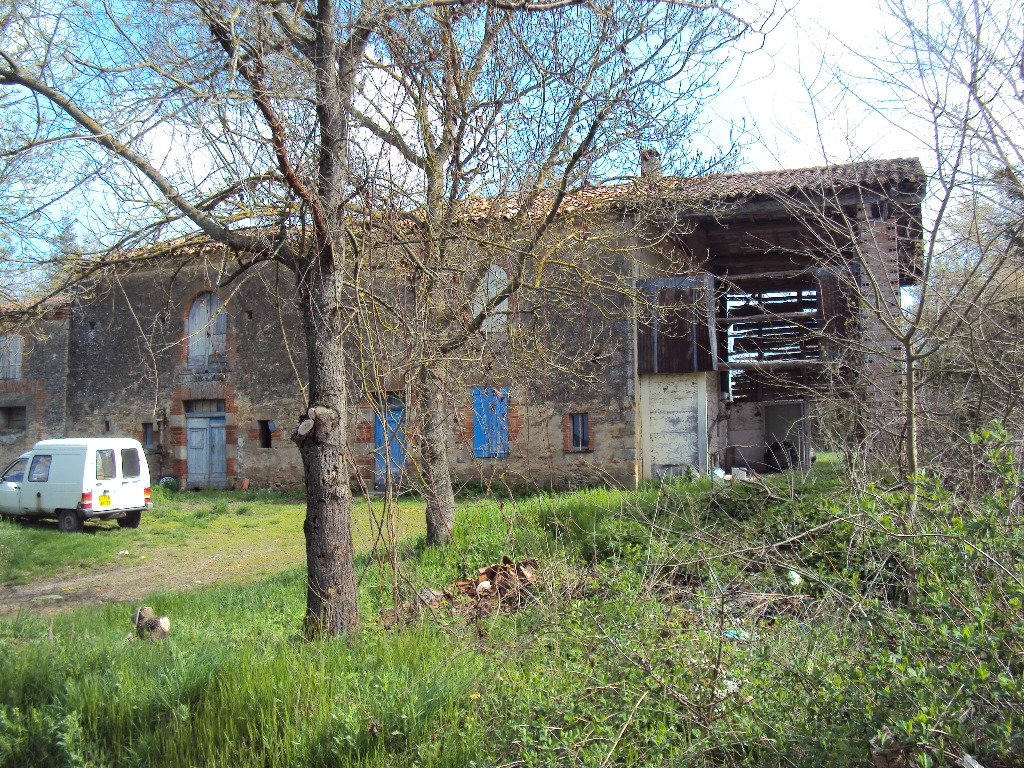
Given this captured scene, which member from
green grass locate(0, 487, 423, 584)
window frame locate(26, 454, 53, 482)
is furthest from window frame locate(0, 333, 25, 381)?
window frame locate(26, 454, 53, 482)

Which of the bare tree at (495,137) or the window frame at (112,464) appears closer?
the bare tree at (495,137)

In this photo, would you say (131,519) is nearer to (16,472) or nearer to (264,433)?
(16,472)

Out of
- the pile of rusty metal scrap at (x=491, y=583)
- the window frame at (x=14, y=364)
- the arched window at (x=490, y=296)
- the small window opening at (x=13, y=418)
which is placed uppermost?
the window frame at (x=14, y=364)

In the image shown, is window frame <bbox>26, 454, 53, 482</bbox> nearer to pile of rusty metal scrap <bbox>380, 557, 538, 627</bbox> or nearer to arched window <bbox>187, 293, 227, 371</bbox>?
arched window <bbox>187, 293, 227, 371</bbox>

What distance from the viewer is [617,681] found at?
3.08m

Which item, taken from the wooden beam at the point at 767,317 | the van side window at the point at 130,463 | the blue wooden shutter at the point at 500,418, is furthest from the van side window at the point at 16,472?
the wooden beam at the point at 767,317

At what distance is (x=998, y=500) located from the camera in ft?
9.31

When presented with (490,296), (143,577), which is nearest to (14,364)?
(143,577)

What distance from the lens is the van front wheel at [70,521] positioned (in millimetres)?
11875

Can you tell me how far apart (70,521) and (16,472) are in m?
1.82

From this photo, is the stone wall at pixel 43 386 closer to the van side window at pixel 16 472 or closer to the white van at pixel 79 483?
the van side window at pixel 16 472

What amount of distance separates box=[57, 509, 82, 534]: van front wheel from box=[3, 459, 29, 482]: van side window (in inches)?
52.6

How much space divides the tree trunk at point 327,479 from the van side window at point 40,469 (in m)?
10.2

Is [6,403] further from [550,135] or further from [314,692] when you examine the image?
[314,692]
